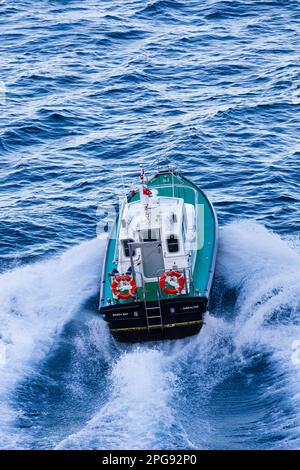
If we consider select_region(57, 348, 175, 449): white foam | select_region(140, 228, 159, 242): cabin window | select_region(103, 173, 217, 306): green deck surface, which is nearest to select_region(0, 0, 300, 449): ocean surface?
select_region(57, 348, 175, 449): white foam

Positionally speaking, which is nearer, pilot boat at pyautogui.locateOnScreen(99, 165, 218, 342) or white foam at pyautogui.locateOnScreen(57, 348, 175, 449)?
white foam at pyautogui.locateOnScreen(57, 348, 175, 449)

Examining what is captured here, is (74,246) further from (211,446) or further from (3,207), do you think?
(211,446)

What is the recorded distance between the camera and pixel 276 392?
22375 millimetres

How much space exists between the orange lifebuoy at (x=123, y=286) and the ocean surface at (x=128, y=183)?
→ 1.53m

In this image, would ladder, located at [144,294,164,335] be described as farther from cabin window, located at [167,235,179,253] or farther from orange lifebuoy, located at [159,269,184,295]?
cabin window, located at [167,235,179,253]

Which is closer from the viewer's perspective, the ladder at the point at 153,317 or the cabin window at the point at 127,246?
the ladder at the point at 153,317

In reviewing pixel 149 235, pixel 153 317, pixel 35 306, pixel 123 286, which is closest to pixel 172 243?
pixel 149 235

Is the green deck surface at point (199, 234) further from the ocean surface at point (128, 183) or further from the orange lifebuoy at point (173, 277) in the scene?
the ocean surface at point (128, 183)

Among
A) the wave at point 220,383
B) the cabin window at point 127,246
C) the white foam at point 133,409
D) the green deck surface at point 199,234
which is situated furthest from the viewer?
the green deck surface at point 199,234

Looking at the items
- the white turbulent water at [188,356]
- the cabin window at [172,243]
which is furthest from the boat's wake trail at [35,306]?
the cabin window at [172,243]

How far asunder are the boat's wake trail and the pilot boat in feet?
5.27

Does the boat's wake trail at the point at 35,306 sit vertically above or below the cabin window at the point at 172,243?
below

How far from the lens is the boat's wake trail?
930 inches

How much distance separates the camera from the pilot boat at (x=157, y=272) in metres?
24.5
